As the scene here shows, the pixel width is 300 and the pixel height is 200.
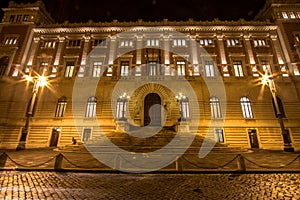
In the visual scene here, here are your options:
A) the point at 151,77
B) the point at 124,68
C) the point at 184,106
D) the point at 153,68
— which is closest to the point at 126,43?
the point at 124,68

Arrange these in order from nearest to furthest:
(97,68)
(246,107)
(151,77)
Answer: (246,107)
(151,77)
(97,68)

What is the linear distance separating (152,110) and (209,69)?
978 cm

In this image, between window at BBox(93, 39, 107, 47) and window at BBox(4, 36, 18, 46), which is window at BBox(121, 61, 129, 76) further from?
window at BBox(4, 36, 18, 46)

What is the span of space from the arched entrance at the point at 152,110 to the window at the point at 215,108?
6.65 metres

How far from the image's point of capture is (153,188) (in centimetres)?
696

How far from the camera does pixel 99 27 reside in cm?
2619

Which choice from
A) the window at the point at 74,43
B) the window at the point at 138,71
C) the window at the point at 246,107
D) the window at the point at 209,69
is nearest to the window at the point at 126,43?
the window at the point at 138,71

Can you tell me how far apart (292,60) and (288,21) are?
6702 mm

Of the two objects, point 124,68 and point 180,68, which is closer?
point 180,68

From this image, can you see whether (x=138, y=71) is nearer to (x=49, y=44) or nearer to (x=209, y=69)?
(x=209, y=69)

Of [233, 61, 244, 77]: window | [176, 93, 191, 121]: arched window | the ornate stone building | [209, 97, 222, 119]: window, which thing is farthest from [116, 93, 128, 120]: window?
[233, 61, 244, 77]: window

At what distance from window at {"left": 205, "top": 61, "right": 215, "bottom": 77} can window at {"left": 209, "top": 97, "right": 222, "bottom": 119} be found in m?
3.60

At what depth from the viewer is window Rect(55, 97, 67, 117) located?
2205 centimetres

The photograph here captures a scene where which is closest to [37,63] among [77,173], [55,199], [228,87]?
[77,173]
